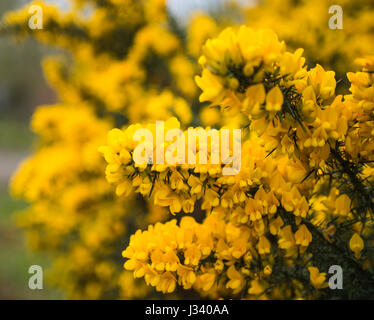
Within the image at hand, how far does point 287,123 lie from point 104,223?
1754 mm

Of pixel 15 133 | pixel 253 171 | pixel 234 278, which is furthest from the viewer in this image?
pixel 15 133

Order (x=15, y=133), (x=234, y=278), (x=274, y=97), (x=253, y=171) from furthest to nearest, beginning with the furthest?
1. (x=15, y=133)
2. (x=234, y=278)
3. (x=253, y=171)
4. (x=274, y=97)

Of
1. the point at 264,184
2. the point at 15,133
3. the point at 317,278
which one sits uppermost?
the point at 15,133

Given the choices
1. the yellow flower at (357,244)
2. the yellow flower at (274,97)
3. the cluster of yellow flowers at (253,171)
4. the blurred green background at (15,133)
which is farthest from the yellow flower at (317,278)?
the blurred green background at (15,133)

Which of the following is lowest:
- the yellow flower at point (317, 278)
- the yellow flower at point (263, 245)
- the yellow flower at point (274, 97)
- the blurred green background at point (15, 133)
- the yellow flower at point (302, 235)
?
the yellow flower at point (317, 278)

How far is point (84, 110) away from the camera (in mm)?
2656

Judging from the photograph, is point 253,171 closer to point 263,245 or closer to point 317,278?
point 263,245

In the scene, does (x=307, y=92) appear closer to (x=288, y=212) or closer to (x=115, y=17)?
(x=288, y=212)

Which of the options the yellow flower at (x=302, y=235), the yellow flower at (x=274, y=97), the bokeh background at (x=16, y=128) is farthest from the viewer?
the bokeh background at (x=16, y=128)

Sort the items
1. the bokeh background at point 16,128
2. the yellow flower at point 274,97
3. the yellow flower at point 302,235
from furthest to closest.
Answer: the bokeh background at point 16,128 → the yellow flower at point 302,235 → the yellow flower at point 274,97

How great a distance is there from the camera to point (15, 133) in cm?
1117

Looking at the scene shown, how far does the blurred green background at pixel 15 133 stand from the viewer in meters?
4.34

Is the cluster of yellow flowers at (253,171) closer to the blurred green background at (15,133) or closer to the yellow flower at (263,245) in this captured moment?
the yellow flower at (263,245)

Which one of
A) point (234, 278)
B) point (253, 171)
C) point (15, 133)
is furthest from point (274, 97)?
point (15, 133)
